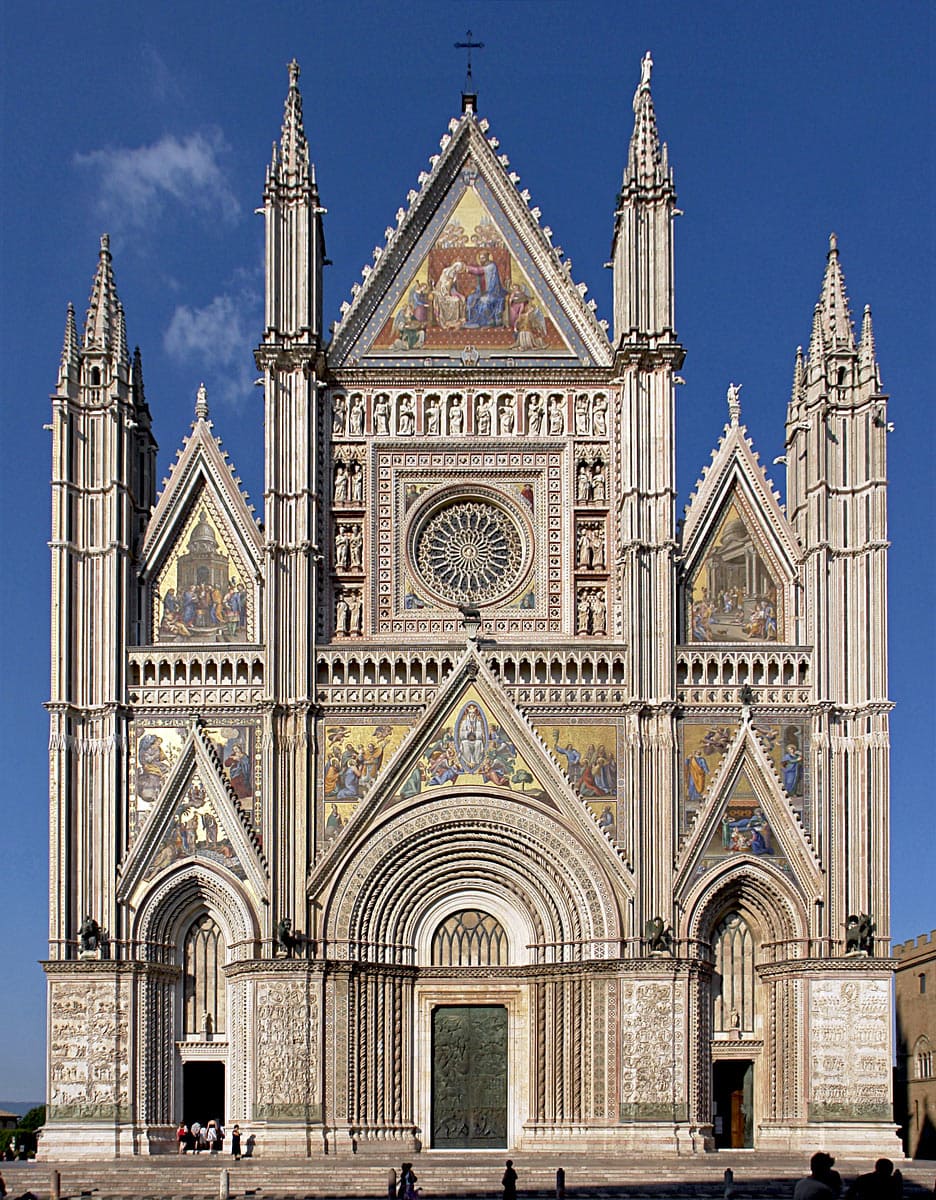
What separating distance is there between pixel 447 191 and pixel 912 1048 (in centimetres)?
2575

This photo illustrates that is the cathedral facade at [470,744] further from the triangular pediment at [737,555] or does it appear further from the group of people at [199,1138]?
the group of people at [199,1138]

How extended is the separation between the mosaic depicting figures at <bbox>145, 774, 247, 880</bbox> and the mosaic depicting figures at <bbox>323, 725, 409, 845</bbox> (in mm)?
1898

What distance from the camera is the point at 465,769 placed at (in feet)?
103

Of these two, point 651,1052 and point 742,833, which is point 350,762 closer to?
point 742,833

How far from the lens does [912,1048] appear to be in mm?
44438

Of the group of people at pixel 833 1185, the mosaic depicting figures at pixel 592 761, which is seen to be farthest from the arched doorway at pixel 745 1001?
the group of people at pixel 833 1185

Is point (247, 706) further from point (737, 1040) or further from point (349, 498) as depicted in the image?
point (737, 1040)

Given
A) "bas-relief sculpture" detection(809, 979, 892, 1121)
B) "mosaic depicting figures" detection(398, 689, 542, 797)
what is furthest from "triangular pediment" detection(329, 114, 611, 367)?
"bas-relief sculpture" detection(809, 979, 892, 1121)

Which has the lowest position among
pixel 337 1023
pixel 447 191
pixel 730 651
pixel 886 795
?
pixel 337 1023

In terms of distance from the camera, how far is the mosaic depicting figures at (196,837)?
31.1 m

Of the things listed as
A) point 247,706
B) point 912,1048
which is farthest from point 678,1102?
point 912,1048

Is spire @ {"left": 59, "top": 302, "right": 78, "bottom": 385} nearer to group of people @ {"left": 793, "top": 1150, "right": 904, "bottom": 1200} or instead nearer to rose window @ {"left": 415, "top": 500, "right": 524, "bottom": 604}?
rose window @ {"left": 415, "top": 500, "right": 524, "bottom": 604}

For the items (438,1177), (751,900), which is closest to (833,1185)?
(438,1177)

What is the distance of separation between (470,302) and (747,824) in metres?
11.8
